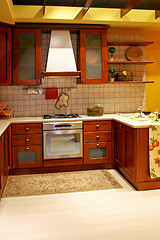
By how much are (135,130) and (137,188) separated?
75 cm

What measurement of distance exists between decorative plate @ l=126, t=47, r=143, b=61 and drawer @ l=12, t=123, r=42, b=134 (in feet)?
6.81

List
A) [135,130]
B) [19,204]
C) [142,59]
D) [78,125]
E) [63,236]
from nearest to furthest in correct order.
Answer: [63,236] < [19,204] < [135,130] < [78,125] < [142,59]

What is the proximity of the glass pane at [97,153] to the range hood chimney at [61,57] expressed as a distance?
1.26 m

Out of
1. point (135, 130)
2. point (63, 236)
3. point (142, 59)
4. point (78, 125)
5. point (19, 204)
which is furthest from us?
point (142, 59)

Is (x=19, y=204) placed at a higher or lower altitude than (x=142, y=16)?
lower

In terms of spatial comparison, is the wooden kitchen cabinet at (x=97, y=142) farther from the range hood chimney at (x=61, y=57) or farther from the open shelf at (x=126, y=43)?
the open shelf at (x=126, y=43)

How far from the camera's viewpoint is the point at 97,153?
167 inches

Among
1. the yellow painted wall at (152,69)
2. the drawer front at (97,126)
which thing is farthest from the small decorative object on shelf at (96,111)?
the yellow painted wall at (152,69)

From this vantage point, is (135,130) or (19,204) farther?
(135,130)

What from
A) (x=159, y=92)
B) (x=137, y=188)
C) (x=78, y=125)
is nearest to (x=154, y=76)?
(x=159, y=92)

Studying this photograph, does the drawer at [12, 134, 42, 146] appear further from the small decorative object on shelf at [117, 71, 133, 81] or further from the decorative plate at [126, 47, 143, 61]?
the decorative plate at [126, 47, 143, 61]

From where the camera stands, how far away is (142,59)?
482cm

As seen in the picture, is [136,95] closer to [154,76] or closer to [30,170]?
[154,76]

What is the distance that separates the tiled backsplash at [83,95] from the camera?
4.57 metres
